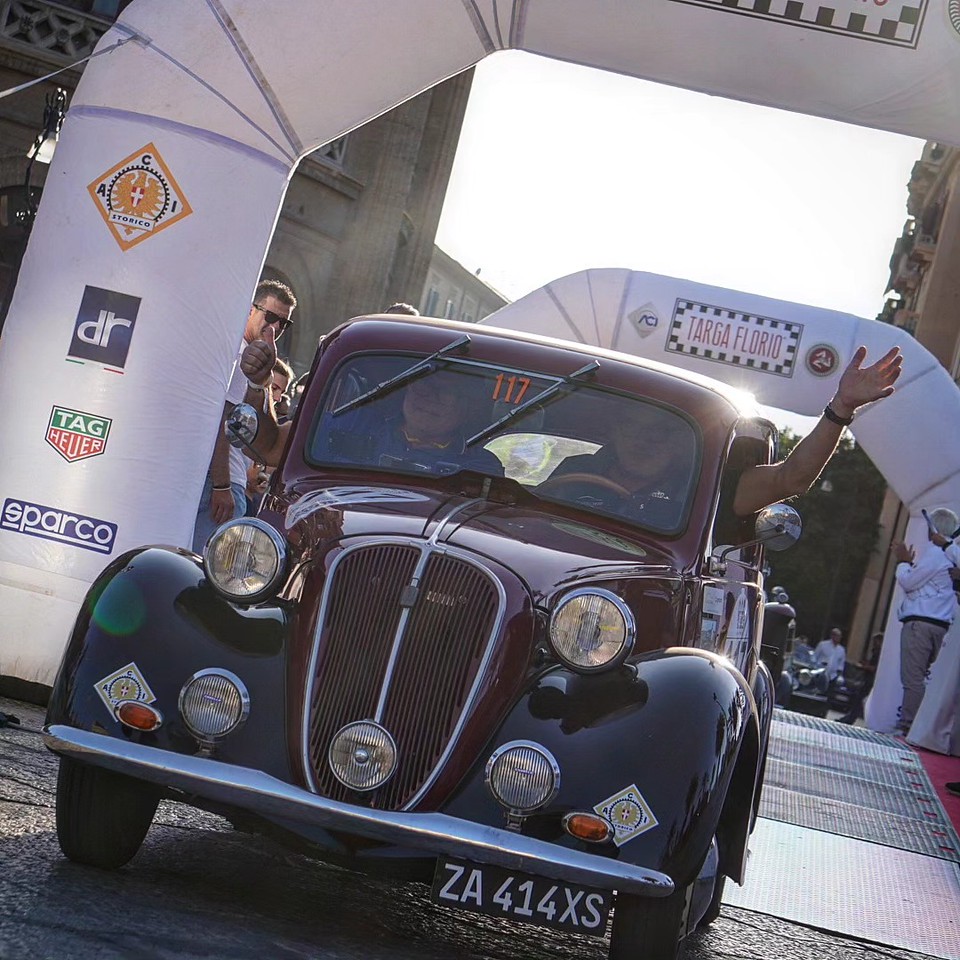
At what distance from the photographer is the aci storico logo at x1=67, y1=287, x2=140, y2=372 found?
7.16 m

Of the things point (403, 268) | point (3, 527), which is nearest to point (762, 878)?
point (3, 527)

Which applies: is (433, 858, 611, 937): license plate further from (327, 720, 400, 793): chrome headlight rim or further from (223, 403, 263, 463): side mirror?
(223, 403, 263, 463): side mirror

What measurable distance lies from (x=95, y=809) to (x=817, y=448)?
2709mm

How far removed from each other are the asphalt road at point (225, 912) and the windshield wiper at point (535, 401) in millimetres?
1541

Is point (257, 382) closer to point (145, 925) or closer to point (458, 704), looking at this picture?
point (458, 704)

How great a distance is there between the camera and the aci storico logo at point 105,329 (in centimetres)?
716

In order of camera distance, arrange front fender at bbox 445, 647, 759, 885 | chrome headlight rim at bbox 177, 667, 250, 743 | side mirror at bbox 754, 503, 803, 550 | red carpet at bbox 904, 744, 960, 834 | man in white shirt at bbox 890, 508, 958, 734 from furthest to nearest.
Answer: man in white shirt at bbox 890, 508, 958, 734
red carpet at bbox 904, 744, 960, 834
side mirror at bbox 754, 503, 803, 550
chrome headlight rim at bbox 177, 667, 250, 743
front fender at bbox 445, 647, 759, 885

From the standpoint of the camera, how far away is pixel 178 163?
7188mm

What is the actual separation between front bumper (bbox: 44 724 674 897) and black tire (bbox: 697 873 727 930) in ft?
4.13

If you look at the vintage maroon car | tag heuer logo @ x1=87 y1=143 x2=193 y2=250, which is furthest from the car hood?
tag heuer logo @ x1=87 y1=143 x2=193 y2=250

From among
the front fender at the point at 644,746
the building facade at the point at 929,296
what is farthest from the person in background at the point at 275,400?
the building facade at the point at 929,296

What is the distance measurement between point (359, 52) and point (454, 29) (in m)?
0.46

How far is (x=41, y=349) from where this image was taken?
23.6ft

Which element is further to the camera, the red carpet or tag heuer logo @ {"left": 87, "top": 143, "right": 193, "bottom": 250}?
the red carpet
